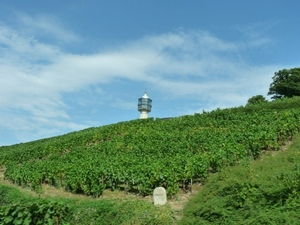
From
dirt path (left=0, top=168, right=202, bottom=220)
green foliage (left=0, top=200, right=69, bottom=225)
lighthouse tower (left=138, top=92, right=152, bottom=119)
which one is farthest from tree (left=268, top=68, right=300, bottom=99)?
green foliage (left=0, top=200, right=69, bottom=225)

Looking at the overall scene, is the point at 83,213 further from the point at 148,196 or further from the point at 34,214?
the point at 148,196

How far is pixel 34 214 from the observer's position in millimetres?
7934

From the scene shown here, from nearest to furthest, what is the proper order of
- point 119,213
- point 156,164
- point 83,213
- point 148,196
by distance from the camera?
point 119,213
point 83,213
point 148,196
point 156,164

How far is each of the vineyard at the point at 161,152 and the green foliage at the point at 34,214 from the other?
4.76 m

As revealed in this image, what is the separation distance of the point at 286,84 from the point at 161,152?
32866 millimetres

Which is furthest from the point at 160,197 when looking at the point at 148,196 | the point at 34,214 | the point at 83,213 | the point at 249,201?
the point at 34,214

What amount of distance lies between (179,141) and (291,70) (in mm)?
31678

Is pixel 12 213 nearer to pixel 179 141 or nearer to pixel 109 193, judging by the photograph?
pixel 109 193

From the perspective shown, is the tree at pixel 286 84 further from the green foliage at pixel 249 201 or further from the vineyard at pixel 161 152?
the green foliage at pixel 249 201

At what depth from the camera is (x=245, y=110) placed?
1064 inches

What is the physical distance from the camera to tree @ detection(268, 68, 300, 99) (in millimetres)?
45750

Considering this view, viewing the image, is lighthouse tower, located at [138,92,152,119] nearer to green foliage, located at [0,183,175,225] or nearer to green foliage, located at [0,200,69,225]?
green foliage, located at [0,183,175,225]

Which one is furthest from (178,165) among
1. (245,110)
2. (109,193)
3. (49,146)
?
(49,146)

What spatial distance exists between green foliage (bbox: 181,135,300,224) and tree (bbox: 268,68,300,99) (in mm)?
37518
